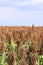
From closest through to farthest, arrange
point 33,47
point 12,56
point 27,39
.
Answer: point 12,56
point 33,47
point 27,39

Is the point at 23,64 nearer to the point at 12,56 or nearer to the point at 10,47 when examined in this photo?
the point at 12,56

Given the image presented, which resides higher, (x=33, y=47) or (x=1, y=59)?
(x=33, y=47)

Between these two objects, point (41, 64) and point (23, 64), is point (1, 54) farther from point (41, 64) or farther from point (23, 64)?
point (23, 64)

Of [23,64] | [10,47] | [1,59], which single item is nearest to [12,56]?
[23,64]

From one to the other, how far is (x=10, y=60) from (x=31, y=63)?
24 cm

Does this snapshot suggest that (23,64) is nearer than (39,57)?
Yes

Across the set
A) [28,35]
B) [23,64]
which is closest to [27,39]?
[28,35]

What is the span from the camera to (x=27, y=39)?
7082 millimetres

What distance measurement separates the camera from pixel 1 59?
16.7 ft

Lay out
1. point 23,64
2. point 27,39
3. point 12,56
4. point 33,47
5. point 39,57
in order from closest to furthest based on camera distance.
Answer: point 23,64 < point 12,56 < point 33,47 < point 39,57 < point 27,39

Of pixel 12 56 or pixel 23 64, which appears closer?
pixel 23 64

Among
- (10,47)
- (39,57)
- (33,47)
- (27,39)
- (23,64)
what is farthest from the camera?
(27,39)

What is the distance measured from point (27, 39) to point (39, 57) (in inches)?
79.1

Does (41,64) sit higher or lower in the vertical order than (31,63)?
lower
